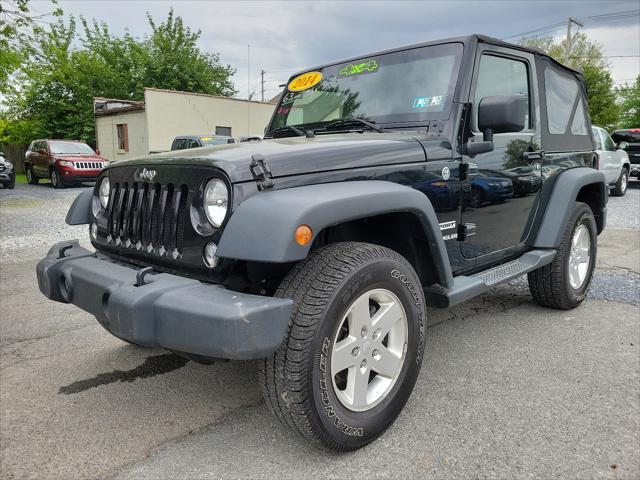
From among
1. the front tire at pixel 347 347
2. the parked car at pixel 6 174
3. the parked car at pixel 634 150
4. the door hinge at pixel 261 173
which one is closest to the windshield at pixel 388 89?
the front tire at pixel 347 347

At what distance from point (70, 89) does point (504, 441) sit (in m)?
32.9

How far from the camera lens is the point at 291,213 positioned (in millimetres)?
Answer: 1902

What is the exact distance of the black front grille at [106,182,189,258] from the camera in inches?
89.0

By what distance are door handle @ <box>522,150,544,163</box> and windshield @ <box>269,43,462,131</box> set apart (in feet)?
2.90

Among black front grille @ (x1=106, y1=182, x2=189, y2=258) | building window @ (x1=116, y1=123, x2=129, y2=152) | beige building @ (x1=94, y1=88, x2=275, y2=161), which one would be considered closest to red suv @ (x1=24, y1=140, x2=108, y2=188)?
beige building @ (x1=94, y1=88, x2=275, y2=161)

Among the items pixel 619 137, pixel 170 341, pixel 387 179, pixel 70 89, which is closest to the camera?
pixel 170 341

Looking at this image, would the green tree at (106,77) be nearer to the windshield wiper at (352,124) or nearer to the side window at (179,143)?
the side window at (179,143)

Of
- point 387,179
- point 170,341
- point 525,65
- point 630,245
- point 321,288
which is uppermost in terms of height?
point 525,65

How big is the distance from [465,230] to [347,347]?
4.22ft

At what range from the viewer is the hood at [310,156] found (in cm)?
215

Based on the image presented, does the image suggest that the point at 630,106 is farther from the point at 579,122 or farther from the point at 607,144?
the point at 579,122

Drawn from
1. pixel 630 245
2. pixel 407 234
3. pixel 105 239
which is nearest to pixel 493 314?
pixel 407 234

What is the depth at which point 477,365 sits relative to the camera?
317 cm

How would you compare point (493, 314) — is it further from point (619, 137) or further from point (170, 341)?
point (619, 137)
